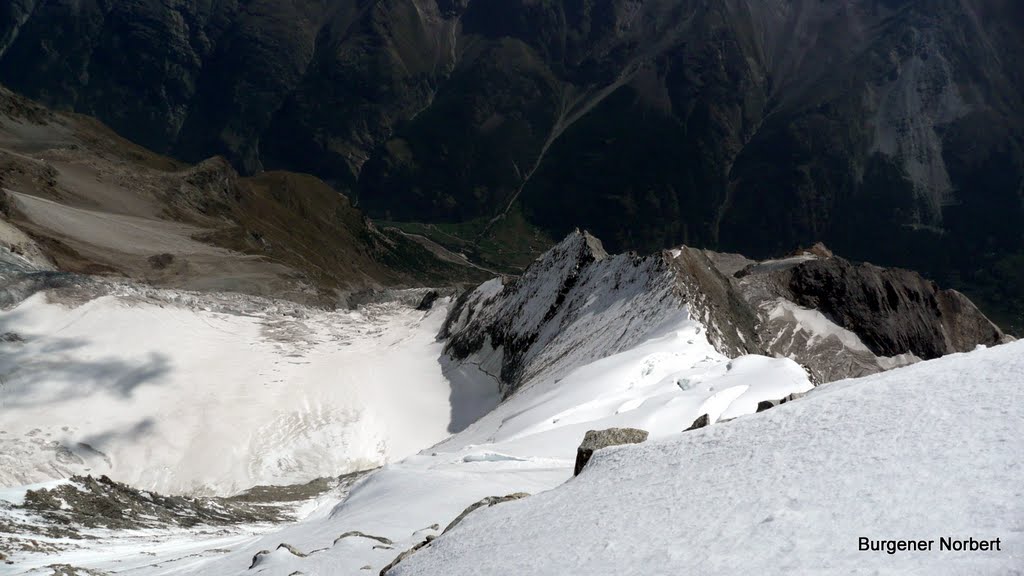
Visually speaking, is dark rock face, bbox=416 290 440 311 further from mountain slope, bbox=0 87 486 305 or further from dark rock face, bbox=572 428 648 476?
dark rock face, bbox=572 428 648 476

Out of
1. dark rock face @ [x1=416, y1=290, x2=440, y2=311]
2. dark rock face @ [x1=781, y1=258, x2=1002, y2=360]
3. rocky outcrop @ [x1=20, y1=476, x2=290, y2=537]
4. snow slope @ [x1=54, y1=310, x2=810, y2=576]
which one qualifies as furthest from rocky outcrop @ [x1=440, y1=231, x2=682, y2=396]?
rocky outcrop @ [x1=20, y1=476, x2=290, y2=537]

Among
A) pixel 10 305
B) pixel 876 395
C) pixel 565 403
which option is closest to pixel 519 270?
pixel 10 305

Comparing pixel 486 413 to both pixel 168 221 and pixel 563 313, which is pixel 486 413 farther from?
pixel 168 221

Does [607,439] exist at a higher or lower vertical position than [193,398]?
higher

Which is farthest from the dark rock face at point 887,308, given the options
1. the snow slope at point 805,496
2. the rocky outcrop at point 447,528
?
the rocky outcrop at point 447,528

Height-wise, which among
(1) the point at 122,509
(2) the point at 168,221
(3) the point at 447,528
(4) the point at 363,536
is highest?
(2) the point at 168,221

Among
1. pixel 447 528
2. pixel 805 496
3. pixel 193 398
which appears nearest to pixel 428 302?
pixel 193 398
